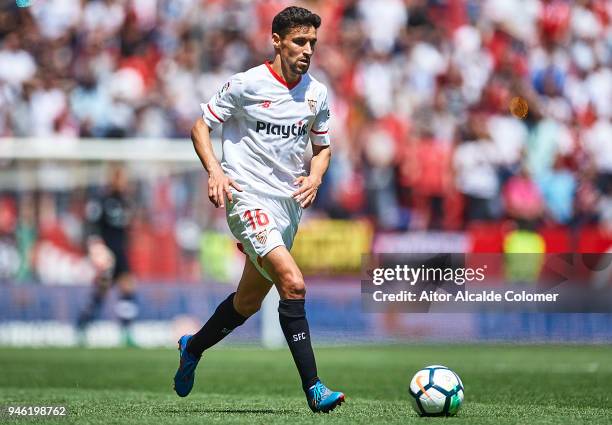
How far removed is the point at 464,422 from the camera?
7148mm

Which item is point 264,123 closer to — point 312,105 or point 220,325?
point 312,105

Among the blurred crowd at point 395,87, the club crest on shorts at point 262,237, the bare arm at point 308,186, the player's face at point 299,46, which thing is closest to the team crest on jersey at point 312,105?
the player's face at point 299,46

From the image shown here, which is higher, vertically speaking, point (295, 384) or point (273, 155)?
point (273, 155)

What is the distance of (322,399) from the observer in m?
7.43

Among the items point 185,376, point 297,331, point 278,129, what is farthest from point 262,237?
point 185,376

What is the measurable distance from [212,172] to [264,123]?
1.66 ft

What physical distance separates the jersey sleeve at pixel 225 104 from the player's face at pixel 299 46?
0.36 metres

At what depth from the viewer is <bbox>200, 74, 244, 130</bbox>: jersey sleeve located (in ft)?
26.4

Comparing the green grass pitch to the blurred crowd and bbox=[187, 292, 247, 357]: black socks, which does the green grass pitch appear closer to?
bbox=[187, 292, 247, 357]: black socks

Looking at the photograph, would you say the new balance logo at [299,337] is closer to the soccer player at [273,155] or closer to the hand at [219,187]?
the soccer player at [273,155]

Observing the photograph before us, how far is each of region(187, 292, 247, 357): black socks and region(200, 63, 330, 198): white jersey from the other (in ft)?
3.09

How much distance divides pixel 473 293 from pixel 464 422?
7295 millimetres

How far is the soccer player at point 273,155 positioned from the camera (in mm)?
7797

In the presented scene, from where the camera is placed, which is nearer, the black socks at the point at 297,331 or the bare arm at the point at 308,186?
the black socks at the point at 297,331
